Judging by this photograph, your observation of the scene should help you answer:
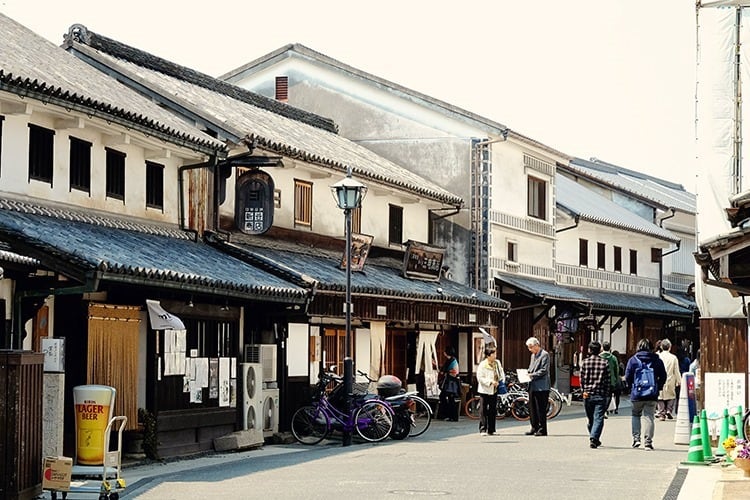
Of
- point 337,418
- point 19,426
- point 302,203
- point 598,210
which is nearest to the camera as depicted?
point 19,426

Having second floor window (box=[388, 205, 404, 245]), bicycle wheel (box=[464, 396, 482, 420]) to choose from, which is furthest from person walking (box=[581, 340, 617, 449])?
second floor window (box=[388, 205, 404, 245])

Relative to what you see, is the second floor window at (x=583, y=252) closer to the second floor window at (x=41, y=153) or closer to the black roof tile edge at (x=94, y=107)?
the black roof tile edge at (x=94, y=107)

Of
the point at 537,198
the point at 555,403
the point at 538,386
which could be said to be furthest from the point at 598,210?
the point at 538,386

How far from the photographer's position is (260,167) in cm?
2688

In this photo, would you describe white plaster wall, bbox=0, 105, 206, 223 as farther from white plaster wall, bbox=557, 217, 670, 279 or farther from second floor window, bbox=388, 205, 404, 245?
white plaster wall, bbox=557, 217, 670, 279

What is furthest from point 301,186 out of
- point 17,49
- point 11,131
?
point 11,131

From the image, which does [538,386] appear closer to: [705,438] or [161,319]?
[705,438]

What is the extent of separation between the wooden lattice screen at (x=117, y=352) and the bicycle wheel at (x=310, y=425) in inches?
181

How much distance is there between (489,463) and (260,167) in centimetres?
1036

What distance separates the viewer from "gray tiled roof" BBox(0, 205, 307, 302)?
16.8 metres

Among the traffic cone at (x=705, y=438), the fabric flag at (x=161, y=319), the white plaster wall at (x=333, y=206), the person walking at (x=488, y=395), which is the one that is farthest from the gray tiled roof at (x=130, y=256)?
the traffic cone at (x=705, y=438)

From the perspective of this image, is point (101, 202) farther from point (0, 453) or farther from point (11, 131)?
point (0, 453)

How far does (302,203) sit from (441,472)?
42.8 ft

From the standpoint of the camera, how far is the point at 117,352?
64.2 feet
